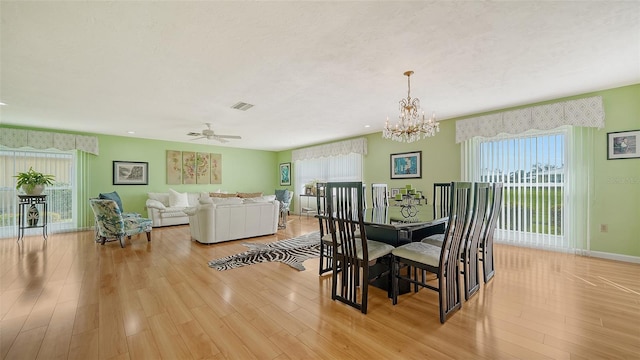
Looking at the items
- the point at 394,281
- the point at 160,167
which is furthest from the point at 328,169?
the point at 394,281

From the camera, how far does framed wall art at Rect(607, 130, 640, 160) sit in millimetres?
3383

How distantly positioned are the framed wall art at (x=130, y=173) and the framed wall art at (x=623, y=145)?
30.4ft

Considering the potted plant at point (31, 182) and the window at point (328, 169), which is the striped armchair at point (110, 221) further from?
the window at point (328, 169)

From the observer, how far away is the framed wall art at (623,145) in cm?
338

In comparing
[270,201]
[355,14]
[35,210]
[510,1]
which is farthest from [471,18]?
[35,210]

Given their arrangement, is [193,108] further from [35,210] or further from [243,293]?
[35,210]

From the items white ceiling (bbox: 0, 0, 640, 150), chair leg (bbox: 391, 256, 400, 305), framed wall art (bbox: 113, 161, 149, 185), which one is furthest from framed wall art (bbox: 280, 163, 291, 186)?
chair leg (bbox: 391, 256, 400, 305)

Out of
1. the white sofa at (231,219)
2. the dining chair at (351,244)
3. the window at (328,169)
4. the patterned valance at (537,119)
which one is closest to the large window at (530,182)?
the patterned valance at (537,119)

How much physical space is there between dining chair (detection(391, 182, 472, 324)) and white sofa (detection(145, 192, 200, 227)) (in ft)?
18.0

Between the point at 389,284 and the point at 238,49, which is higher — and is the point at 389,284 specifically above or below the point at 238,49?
below

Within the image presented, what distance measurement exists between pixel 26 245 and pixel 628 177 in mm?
9445

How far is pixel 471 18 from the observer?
197cm

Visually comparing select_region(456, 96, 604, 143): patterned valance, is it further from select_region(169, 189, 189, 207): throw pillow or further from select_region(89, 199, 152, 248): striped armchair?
select_region(169, 189, 189, 207): throw pillow

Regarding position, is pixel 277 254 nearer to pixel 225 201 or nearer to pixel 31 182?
pixel 225 201
